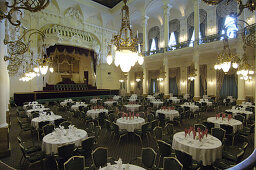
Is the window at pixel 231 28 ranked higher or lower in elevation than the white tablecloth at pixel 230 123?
higher

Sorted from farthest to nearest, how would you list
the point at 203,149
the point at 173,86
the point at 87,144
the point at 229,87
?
1. the point at 173,86
2. the point at 229,87
3. the point at 87,144
4. the point at 203,149

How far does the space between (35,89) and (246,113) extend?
1735cm

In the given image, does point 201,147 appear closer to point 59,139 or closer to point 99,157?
point 99,157

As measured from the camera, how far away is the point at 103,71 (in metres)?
21.0

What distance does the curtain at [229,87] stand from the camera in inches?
553

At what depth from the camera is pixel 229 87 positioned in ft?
47.1

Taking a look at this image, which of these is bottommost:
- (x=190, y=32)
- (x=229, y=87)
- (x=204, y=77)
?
(x=229, y=87)

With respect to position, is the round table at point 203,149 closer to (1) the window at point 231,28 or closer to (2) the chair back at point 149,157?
(2) the chair back at point 149,157

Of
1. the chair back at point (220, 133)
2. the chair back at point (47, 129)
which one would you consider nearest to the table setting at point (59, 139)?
the chair back at point (47, 129)

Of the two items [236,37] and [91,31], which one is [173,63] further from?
[91,31]

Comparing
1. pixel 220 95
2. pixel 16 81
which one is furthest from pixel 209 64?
pixel 16 81

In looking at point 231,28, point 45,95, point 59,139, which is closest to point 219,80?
point 231,28

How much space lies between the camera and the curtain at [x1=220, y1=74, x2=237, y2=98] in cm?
1405

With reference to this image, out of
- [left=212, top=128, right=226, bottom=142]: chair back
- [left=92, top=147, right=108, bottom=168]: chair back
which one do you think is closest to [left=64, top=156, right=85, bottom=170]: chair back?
[left=92, top=147, right=108, bottom=168]: chair back
